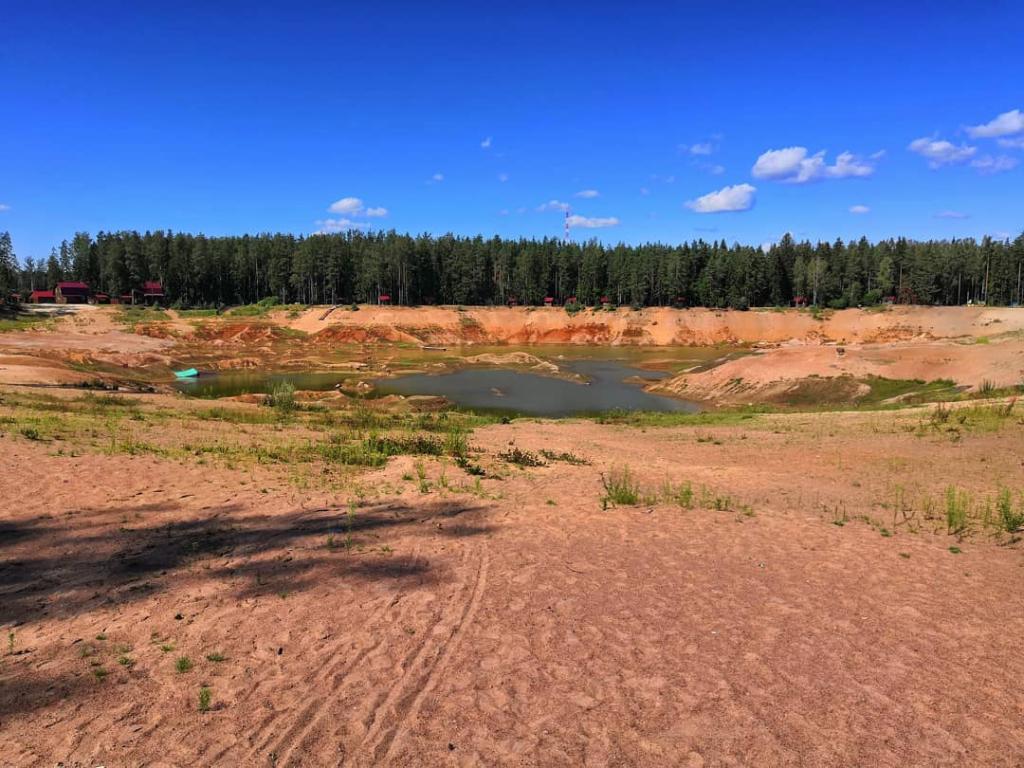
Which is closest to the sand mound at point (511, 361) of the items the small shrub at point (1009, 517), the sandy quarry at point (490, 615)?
the sandy quarry at point (490, 615)

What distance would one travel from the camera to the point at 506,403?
4712 centimetres

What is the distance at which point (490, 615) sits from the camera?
8617 mm

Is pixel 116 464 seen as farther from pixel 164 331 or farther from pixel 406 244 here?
pixel 406 244

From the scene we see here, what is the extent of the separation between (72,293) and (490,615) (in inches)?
5457

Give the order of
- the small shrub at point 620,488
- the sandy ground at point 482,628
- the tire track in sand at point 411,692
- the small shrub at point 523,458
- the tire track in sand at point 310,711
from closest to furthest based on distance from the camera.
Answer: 1. the tire track in sand at point 310,711
2. the tire track in sand at point 411,692
3. the sandy ground at point 482,628
4. the small shrub at point 620,488
5. the small shrub at point 523,458

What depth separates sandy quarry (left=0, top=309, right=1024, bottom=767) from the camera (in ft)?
19.9

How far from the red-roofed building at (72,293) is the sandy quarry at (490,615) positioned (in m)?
122

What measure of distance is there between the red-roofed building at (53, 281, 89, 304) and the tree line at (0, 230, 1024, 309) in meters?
3.85

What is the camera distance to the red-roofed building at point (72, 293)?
116375 mm

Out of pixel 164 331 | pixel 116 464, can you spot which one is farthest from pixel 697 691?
pixel 164 331

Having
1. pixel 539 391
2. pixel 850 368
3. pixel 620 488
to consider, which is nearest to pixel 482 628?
pixel 620 488

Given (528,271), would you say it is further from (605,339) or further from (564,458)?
(564,458)

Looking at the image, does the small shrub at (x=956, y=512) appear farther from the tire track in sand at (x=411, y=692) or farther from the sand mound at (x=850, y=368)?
the sand mound at (x=850, y=368)

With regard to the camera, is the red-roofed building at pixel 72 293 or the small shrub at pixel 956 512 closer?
the small shrub at pixel 956 512
